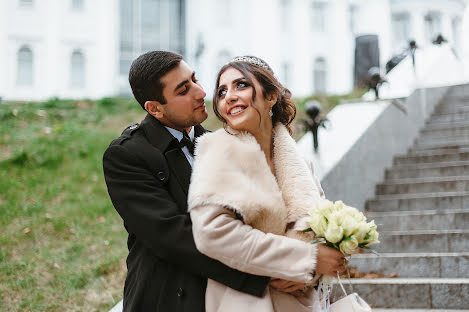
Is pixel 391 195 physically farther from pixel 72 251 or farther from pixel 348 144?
pixel 72 251

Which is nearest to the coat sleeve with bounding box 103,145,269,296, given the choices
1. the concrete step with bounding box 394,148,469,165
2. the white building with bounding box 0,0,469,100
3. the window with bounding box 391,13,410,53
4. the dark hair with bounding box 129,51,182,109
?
the dark hair with bounding box 129,51,182,109

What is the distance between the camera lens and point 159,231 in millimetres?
2215

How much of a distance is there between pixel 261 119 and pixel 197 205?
2.09 feet

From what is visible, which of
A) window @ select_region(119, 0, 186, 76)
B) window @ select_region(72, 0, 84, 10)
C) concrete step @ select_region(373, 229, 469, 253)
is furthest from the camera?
window @ select_region(119, 0, 186, 76)

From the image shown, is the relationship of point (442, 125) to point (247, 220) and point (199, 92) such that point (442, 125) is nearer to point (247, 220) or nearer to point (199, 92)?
point (199, 92)

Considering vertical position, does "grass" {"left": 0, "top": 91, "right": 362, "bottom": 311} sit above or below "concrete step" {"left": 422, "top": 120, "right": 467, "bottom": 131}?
below

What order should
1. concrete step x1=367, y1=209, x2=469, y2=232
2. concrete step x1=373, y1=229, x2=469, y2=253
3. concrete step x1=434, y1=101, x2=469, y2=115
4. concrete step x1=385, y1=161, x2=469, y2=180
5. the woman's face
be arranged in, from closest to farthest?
the woman's face, concrete step x1=373, y1=229, x2=469, y2=253, concrete step x1=367, y1=209, x2=469, y2=232, concrete step x1=385, y1=161, x2=469, y2=180, concrete step x1=434, y1=101, x2=469, y2=115

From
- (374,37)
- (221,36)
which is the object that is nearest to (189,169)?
(374,37)

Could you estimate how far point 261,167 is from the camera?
7.61ft

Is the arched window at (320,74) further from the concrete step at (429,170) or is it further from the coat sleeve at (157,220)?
the coat sleeve at (157,220)

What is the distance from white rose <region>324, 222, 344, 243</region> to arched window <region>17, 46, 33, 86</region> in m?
28.5

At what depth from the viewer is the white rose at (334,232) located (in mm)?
2078

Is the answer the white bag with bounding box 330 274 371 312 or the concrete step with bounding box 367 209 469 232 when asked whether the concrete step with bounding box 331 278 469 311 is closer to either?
the concrete step with bounding box 367 209 469 232

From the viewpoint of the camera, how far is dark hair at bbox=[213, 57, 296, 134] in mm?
2518
